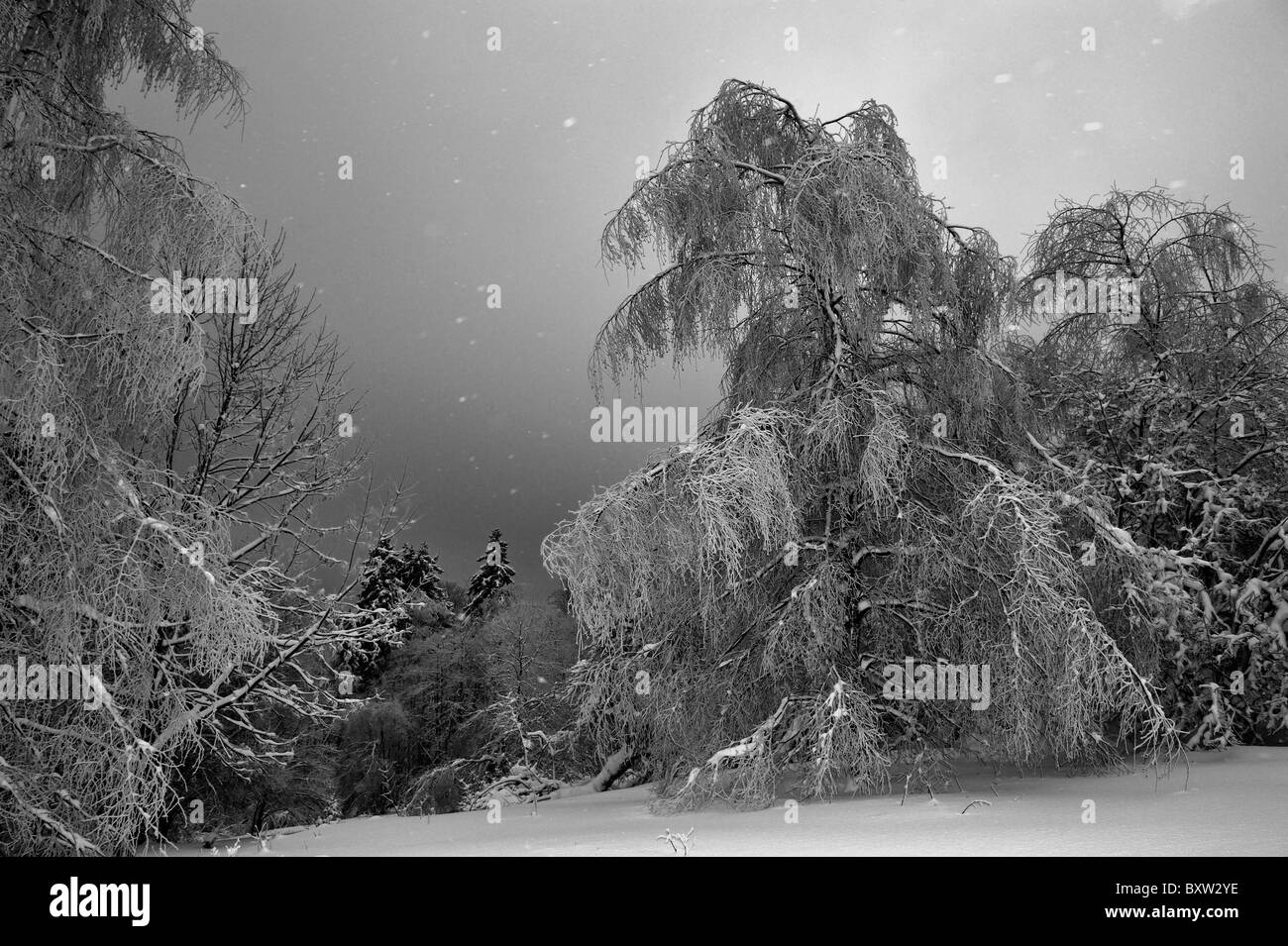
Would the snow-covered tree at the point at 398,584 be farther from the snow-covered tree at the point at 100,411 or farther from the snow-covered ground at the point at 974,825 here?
→ the snow-covered tree at the point at 100,411

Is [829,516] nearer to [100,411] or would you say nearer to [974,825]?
[974,825]

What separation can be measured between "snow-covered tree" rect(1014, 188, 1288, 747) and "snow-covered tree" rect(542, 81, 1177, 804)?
200 cm

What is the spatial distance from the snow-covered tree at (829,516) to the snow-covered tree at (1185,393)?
78.6 inches

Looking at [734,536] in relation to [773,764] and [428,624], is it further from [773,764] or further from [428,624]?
[428,624]

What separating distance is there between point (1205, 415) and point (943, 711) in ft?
19.6

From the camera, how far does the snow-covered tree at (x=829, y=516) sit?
286 inches

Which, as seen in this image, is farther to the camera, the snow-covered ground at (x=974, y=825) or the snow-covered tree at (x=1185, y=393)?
the snow-covered tree at (x=1185, y=393)

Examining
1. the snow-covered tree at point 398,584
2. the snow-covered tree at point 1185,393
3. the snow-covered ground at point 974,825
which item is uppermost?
the snow-covered tree at point 1185,393

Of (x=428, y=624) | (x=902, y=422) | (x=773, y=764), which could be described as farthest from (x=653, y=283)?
(x=428, y=624)

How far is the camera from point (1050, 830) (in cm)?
563

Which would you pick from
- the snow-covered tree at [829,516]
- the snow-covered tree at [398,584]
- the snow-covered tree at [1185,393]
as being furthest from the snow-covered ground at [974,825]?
the snow-covered tree at [398,584]

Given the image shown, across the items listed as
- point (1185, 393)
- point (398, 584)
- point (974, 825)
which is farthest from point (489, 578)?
point (974, 825)

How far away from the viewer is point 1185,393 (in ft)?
34.8

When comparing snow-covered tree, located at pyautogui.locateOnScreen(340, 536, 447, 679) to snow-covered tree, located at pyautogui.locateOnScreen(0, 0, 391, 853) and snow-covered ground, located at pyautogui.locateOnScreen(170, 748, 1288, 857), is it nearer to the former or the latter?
snow-covered ground, located at pyautogui.locateOnScreen(170, 748, 1288, 857)
